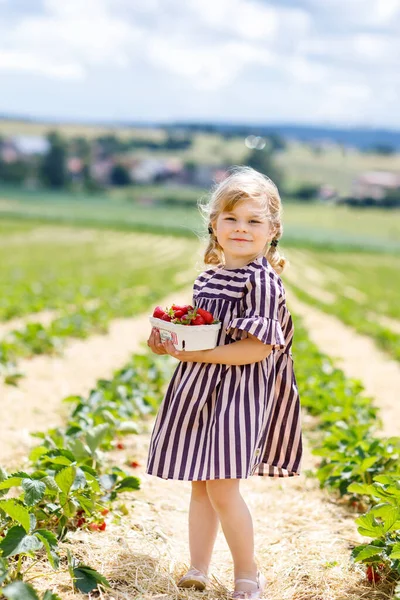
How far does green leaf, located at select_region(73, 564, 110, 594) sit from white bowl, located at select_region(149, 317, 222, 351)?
935 mm

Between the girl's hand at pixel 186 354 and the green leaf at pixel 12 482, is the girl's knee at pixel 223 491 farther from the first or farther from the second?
the green leaf at pixel 12 482

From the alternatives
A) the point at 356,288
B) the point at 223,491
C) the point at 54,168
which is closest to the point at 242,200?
the point at 223,491

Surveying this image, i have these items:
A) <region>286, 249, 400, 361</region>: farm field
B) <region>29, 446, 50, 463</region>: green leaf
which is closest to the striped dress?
<region>29, 446, 50, 463</region>: green leaf

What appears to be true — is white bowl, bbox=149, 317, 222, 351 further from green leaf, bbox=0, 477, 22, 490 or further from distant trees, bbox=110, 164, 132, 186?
distant trees, bbox=110, 164, 132, 186

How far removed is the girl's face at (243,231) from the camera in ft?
11.3

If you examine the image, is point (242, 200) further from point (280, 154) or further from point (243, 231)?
point (280, 154)

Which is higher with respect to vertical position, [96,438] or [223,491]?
[223,491]

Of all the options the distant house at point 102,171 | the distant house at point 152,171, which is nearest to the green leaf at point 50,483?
the distant house at point 102,171

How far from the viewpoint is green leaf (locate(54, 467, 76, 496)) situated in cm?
335

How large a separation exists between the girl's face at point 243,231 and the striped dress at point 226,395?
6cm

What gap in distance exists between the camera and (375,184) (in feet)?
176

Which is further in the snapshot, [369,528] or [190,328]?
[369,528]

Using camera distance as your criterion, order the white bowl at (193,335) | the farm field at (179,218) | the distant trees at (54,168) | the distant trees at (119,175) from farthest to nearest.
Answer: the distant trees at (119,175)
the distant trees at (54,168)
the farm field at (179,218)
the white bowl at (193,335)

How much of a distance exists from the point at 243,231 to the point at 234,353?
0.55 meters
